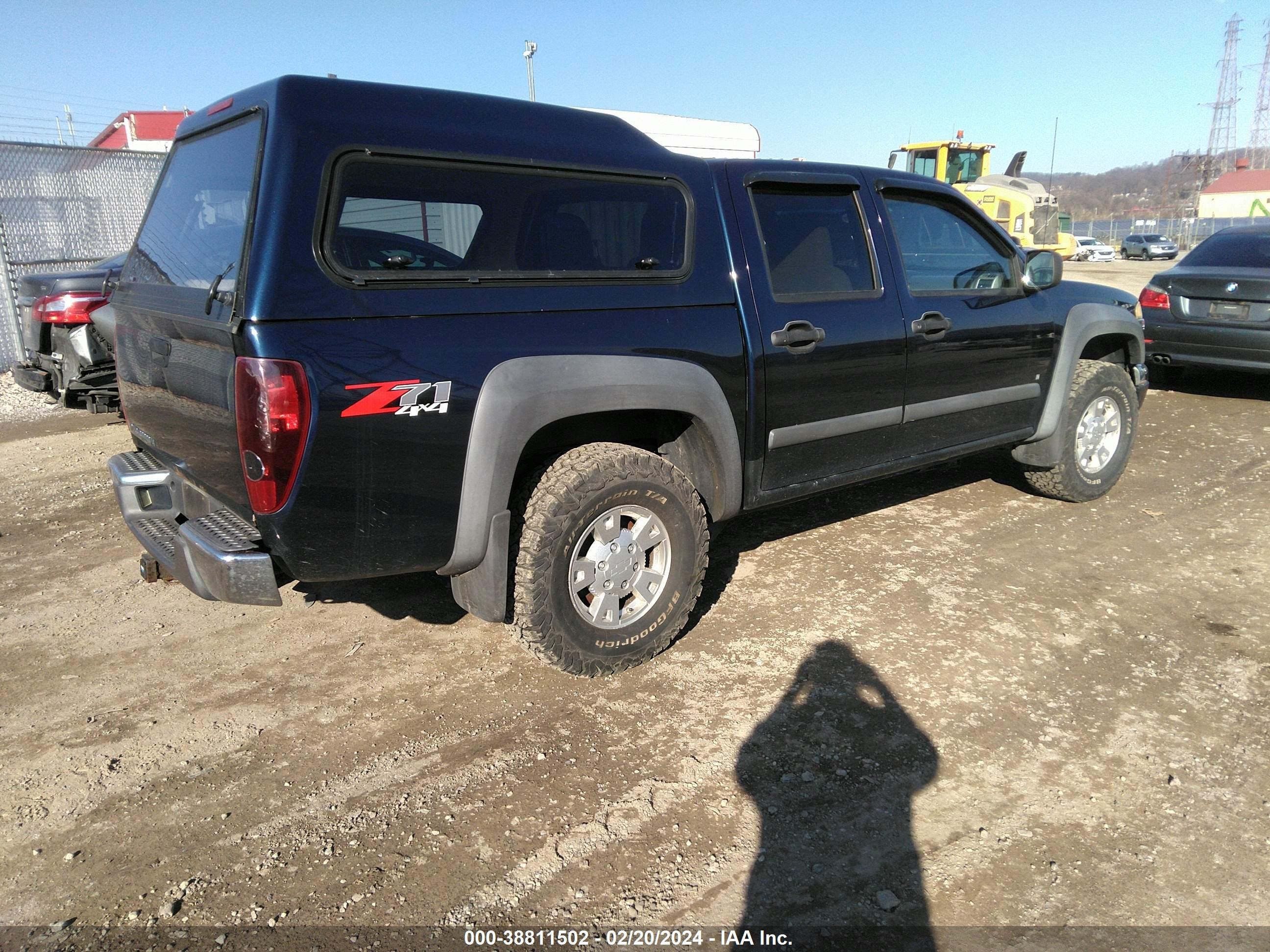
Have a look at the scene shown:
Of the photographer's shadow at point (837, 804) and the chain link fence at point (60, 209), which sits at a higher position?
the chain link fence at point (60, 209)

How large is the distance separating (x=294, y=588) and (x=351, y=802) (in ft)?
5.66

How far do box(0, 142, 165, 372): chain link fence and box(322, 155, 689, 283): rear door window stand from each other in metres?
7.81

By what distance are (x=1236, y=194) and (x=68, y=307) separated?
91421 mm

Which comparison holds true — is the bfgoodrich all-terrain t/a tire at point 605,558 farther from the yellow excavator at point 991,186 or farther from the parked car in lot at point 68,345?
the yellow excavator at point 991,186

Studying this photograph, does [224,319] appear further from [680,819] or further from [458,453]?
[680,819]

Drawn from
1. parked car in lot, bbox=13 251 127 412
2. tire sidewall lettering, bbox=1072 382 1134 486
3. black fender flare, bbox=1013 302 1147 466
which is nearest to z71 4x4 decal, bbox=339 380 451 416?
black fender flare, bbox=1013 302 1147 466

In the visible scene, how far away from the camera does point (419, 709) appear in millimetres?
3148

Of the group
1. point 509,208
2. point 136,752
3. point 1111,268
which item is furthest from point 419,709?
point 1111,268

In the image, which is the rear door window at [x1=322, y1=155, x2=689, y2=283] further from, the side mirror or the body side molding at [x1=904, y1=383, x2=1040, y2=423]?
the side mirror

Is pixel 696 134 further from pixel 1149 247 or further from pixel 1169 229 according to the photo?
pixel 1169 229

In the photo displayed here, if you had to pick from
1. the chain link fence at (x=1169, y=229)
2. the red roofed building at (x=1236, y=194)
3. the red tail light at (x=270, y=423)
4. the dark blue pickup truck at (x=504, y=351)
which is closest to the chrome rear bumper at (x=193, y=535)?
the dark blue pickup truck at (x=504, y=351)

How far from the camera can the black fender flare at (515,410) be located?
2.81 m

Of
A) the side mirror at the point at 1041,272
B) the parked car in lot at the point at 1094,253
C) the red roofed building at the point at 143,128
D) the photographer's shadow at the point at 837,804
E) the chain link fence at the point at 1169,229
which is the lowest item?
the photographer's shadow at the point at 837,804

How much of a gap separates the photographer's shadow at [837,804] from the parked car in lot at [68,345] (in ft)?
19.1
